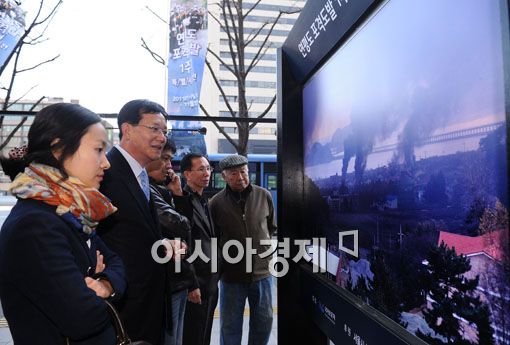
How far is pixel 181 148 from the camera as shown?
4.10 m

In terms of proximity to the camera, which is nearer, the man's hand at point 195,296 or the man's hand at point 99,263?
the man's hand at point 99,263

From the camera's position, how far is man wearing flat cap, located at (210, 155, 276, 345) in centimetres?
334

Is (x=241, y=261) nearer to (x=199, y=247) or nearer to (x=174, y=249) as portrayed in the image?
(x=199, y=247)

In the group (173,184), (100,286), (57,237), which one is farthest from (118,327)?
(173,184)

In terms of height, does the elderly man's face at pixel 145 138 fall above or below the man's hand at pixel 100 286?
above

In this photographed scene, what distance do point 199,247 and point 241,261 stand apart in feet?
1.66

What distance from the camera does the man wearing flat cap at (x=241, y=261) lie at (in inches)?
131

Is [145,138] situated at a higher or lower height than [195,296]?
higher

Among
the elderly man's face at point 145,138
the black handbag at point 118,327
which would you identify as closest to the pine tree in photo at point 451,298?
the black handbag at point 118,327

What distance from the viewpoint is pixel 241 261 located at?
3.38 m

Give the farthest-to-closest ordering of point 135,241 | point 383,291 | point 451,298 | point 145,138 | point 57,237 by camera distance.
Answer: point 145,138 → point 135,241 → point 383,291 → point 57,237 → point 451,298

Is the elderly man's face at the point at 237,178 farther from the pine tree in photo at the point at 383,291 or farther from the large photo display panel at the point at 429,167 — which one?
the pine tree in photo at the point at 383,291

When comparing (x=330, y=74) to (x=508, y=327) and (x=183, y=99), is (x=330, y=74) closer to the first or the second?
(x=508, y=327)

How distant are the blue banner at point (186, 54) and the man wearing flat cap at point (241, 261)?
70.3 inches
